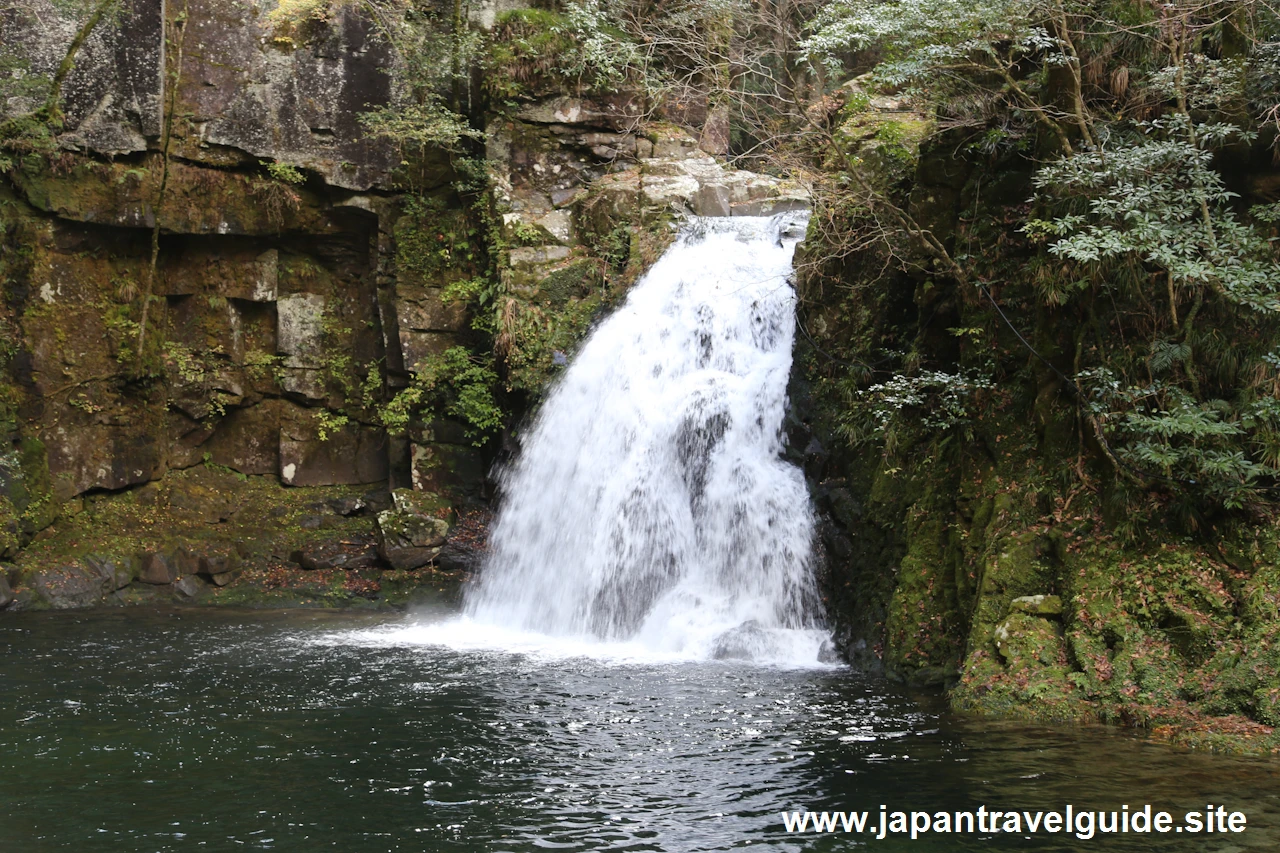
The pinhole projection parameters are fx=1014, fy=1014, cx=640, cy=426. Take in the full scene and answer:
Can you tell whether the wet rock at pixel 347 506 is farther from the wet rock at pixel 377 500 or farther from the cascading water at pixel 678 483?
the cascading water at pixel 678 483

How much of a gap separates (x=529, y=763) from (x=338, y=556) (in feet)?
29.3

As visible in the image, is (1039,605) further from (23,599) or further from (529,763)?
(23,599)

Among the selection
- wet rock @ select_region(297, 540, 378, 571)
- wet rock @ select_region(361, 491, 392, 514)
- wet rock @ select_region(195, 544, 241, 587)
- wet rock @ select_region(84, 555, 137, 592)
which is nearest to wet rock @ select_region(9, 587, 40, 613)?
wet rock @ select_region(84, 555, 137, 592)

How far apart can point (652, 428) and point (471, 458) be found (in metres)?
4.36

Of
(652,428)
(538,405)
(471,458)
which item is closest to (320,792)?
(652,428)

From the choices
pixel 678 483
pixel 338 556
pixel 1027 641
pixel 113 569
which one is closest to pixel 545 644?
pixel 678 483

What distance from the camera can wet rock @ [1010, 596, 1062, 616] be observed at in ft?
24.5

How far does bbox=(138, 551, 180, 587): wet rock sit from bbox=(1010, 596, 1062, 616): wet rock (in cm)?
1092

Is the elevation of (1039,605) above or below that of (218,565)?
above

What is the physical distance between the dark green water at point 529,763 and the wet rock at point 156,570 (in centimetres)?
466

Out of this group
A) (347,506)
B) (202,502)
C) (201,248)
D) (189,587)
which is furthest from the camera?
(201,248)

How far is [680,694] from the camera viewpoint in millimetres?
7750

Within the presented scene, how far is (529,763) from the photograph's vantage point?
611 centimetres

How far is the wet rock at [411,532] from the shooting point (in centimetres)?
1388
